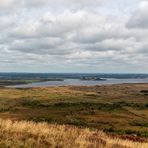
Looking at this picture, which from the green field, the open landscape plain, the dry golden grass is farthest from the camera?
the green field

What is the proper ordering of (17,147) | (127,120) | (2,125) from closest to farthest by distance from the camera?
1. (17,147)
2. (2,125)
3. (127,120)

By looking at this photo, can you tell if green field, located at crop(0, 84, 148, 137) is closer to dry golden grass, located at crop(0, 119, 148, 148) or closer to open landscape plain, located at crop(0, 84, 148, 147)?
open landscape plain, located at crop(0, 84, 148, 147)

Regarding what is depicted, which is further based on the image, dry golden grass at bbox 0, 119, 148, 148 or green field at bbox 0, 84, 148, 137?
green field at bbox 0, 84, 148, 137

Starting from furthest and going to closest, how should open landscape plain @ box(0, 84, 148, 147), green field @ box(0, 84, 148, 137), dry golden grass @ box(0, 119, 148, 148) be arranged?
green field @ box(0, 84, 148, 137)
open landscape plain @ box(0, 84, 148, 147)
dry golden grass @ box(0, 119, 148, 148)

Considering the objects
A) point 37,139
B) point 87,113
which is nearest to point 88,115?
point 87,113

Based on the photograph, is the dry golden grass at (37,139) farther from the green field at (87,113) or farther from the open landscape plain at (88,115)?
the green field at (87,113)

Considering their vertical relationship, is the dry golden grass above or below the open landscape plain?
above

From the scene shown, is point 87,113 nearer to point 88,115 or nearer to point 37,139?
point 88,115

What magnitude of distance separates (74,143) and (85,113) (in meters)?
51.4

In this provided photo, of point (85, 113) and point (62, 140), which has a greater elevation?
point (62, 140)

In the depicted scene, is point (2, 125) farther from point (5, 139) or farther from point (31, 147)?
point (31, 147)

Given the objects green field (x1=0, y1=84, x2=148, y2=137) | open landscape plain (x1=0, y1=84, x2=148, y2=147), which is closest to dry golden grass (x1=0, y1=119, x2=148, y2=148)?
open landscape plain (x1=0, y1=84, x2=148, y2=147)

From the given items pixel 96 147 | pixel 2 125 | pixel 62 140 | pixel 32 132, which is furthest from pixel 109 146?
pixel 2 125

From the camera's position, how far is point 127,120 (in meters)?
55.9
